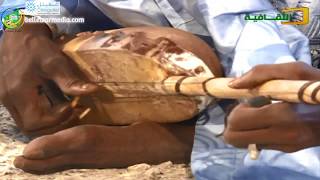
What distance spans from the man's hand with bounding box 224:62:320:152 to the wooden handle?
1 centimetres

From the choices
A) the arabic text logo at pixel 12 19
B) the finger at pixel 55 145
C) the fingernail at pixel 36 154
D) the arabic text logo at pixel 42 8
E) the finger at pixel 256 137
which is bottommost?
the fingernail at pixel 36 154

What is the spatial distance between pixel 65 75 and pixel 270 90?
609mm

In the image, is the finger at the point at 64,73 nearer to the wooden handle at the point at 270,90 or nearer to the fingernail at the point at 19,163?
the fingernail at the point at 19,163

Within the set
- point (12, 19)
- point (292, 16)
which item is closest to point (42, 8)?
point (12, 19)

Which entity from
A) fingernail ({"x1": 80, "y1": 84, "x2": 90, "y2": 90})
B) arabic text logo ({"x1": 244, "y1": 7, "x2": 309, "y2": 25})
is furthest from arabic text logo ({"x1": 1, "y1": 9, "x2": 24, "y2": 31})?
arabic text logo ({"x1": 244, "y1": 7, "x2": 309, "y2": 25})

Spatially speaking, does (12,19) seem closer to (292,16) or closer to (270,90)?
(292,16)

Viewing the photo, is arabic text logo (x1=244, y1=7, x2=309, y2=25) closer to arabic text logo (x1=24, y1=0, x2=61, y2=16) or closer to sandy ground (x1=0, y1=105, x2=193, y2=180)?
sandy ground (x1=0, y1=105, x2=193, y2=180)

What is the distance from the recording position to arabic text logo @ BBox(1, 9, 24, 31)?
1.42 meters

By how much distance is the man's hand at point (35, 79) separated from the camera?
1.34m

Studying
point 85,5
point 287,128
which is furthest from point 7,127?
point 287,128

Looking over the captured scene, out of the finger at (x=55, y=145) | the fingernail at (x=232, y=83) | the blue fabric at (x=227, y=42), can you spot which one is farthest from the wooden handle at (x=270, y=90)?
the finger at (x=55, y=145)

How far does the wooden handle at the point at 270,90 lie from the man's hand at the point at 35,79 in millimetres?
389

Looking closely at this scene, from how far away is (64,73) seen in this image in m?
1.32

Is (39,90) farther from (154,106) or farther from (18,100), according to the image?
(154,106)
